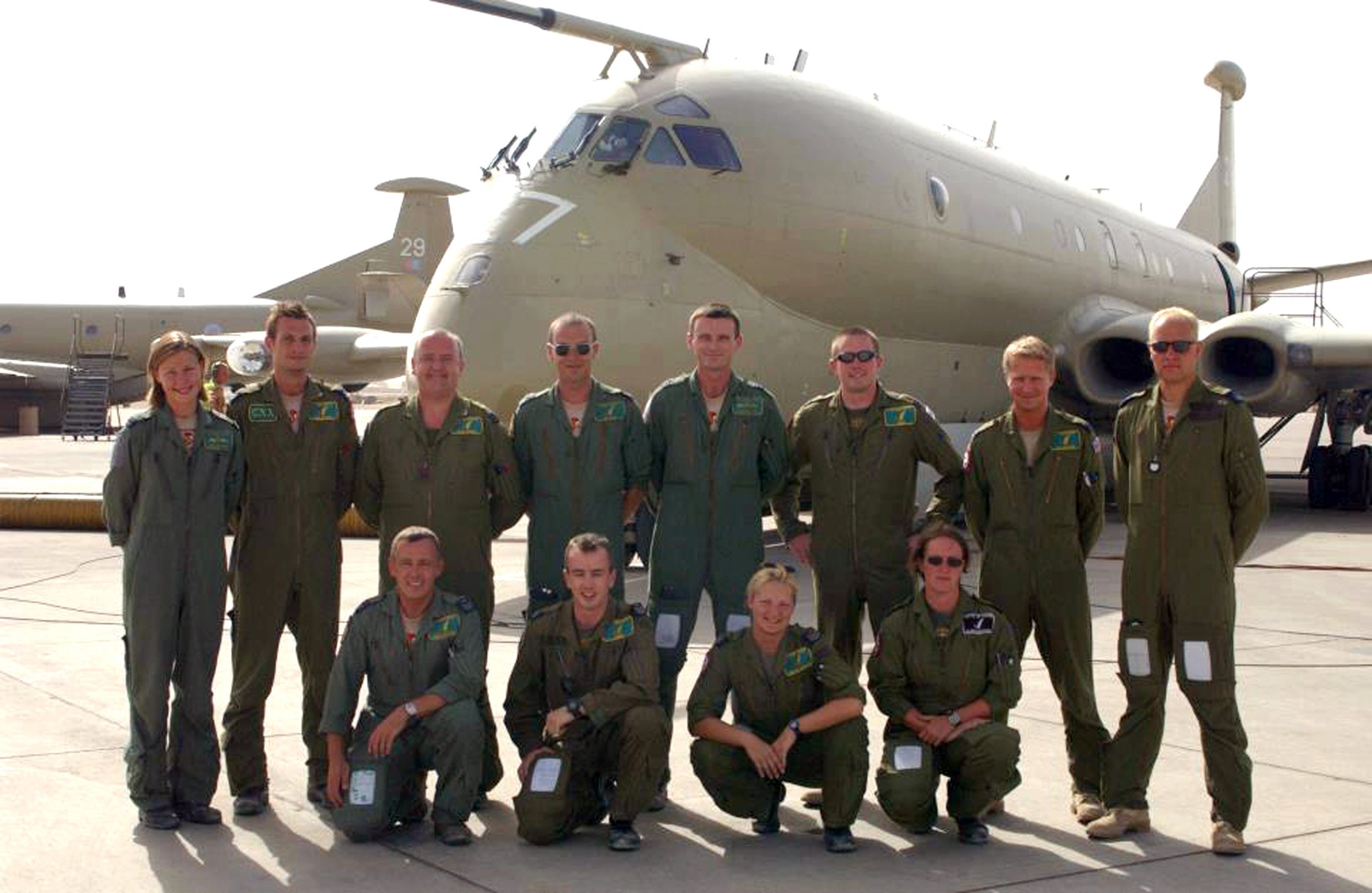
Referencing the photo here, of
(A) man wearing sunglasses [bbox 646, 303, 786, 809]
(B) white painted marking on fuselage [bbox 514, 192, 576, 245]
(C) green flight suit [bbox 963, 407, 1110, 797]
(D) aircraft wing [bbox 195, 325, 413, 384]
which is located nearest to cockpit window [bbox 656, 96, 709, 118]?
(B) white painted marking on fuselage [bbox 514, 192, 576, 245]

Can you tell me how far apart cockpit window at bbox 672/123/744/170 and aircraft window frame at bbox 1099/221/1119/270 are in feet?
24.6

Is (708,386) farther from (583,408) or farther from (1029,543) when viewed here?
(1029,543)

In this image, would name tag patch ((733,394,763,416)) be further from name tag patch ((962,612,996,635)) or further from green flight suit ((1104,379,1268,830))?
green flight suit ((1104,379,1268,830))

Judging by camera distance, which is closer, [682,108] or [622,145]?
[622,145]

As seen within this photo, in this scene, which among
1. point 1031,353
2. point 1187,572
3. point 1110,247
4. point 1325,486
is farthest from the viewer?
point 1325,486

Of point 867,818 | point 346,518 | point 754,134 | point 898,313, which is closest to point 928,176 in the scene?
point 898,313

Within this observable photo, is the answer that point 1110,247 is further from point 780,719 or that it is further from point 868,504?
point 780,719

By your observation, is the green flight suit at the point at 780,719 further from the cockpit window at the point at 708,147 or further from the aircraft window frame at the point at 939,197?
the aircraft window frame at the point at 939,197

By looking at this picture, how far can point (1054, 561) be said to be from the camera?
5.45m

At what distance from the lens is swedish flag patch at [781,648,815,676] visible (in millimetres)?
5289

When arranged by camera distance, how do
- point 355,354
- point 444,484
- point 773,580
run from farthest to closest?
point 355,354 < point 444,484 < point 773,580

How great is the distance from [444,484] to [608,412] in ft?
2.23

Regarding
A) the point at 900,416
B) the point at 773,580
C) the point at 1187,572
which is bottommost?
the point at 773,580

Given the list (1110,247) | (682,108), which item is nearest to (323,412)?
(682,108)
